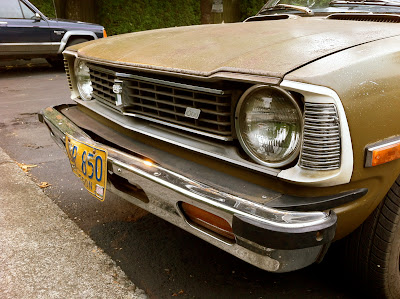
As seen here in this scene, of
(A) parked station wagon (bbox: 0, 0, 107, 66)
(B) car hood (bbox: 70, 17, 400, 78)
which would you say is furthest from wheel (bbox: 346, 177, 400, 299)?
(A) parked station wagon (bbox: 0, 0, 107, 66)

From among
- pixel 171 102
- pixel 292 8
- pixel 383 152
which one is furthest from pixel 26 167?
pixel 383 152

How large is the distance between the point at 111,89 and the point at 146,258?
3.31 feet

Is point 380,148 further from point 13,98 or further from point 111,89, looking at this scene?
point 13,98

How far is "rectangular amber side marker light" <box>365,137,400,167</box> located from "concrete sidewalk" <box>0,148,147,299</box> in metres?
1.25

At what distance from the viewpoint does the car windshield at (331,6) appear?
2.43 m

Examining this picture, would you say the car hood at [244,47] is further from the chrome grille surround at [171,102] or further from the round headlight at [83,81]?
the round headlight at [83,81]

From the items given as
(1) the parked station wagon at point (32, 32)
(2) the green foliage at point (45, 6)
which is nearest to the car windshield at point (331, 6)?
(1) the parked station wagon at point (32, 32)

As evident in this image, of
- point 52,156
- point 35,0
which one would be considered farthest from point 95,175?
point 35,0

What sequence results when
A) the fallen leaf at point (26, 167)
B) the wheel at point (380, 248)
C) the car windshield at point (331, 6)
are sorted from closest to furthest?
the wheel at point (380, 248) → the car windshield at point (331, 6) → the fallen leaf at point (26, 167)

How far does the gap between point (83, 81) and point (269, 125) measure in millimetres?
1671

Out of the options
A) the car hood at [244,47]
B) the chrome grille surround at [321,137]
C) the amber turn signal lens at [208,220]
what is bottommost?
the amber turn signal lens at [208,220]

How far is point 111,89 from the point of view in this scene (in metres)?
2.35

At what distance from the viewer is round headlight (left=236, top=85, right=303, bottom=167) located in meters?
1.55

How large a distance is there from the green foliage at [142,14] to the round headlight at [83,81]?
31.3 ft
